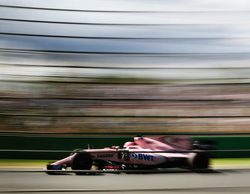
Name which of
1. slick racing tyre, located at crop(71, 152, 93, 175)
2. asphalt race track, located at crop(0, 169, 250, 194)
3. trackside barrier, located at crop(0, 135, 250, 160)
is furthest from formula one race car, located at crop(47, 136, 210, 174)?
trackside barrier, located at crop(0, 135, 250, 160)

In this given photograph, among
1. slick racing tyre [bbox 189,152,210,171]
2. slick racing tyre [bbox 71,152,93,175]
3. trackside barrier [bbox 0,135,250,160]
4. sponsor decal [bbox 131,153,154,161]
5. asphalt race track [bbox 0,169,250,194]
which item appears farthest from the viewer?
trackside barrier [bbox 0,135,250,160]

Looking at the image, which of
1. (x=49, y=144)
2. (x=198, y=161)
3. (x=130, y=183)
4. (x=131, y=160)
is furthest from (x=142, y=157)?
(x=49, y=144)

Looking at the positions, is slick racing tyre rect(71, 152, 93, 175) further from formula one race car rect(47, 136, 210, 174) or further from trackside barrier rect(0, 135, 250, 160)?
trackside barrier rect(0, 135, 250, 160)

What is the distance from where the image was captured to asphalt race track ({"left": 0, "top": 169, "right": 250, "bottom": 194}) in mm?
2705

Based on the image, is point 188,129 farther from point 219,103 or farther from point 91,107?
point 91,107

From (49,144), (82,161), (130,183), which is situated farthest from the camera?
(49,144)

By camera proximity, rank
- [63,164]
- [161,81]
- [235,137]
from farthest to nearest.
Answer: [235,137], [161,81], [63,164]

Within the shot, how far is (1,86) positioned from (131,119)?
1864mm

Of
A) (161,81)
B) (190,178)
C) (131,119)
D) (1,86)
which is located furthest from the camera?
(131,119)

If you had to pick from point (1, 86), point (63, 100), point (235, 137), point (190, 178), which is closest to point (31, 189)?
point (190, 178)

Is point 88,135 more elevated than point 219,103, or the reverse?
point 219,103

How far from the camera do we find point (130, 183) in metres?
2.96

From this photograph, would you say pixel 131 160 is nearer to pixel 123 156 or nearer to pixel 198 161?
pixel 123 156

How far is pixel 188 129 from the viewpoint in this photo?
254 inches
